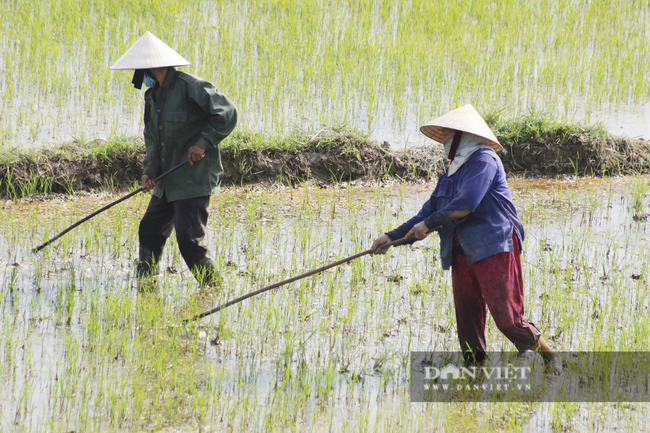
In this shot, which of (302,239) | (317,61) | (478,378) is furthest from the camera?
(317,61)

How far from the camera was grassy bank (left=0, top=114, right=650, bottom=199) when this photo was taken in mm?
5348

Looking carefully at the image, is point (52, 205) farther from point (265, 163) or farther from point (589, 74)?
point (589, 74)

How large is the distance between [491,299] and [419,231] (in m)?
0.43

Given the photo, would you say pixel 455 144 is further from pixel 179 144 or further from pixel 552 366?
pixel 179 144

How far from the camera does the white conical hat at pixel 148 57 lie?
11.6 ft

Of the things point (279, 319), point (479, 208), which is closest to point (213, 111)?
point (279, 319)

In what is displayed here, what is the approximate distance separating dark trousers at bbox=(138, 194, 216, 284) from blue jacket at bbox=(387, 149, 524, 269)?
60.7 inches

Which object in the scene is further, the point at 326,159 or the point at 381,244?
the point at 326,159

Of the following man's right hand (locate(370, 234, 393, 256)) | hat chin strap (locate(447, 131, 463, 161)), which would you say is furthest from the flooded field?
hat chin strap (locate(447, 131, 463, 161))

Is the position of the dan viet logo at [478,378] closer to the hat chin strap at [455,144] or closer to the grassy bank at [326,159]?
the hat chin strap at [455,144]

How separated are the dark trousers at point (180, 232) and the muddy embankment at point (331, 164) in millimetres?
1705

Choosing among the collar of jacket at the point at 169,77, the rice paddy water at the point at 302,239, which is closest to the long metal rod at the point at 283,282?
the rice paddy water at the point at 302,239

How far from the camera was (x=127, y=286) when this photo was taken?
3662 millimetres

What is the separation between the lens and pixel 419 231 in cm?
289
